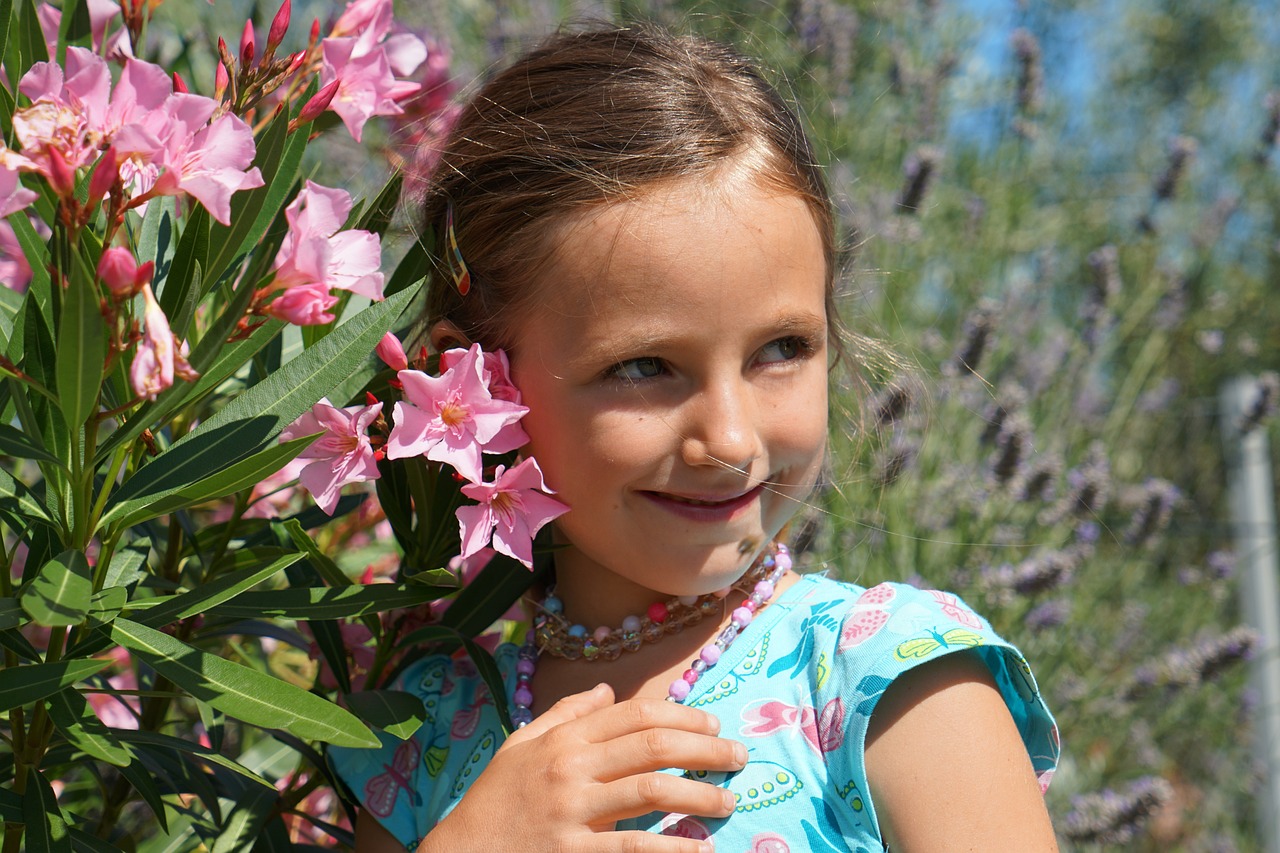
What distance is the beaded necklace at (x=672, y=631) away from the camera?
1.12 metres

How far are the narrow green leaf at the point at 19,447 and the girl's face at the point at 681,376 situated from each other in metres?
0.42

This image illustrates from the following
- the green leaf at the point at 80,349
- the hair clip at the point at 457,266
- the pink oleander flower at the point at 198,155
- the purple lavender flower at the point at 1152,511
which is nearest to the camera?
the green leaf at the point at 80,349

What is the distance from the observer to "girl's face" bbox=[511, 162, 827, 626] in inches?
39.6

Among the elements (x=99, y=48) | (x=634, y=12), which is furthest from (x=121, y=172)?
(x=634, y=12)

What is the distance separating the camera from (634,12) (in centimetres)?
158

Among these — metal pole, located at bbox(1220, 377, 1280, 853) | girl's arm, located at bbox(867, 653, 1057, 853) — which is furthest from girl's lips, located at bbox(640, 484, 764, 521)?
metal pole, located at bbox(1220, 377, 1280, 853)

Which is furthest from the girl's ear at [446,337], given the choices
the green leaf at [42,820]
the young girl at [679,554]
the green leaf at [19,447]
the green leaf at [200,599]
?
the green leaf at [42,820]

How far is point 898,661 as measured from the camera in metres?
0.97

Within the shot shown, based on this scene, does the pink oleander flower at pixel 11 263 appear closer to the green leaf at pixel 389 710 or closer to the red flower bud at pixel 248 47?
the red flower bud at pixel 248 47

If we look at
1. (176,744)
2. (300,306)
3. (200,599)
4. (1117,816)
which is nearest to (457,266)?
(300,306)

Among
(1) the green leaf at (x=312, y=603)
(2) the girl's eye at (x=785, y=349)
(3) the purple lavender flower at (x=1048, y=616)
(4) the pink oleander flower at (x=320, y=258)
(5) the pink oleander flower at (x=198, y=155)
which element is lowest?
(3) the purple lavender flower at (x=1048, y=616)

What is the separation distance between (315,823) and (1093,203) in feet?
11.1

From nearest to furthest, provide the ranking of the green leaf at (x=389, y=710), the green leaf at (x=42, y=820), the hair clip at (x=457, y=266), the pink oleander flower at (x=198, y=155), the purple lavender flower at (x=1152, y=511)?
the pink oleander flower at (x=198, y=155), the green leaf at (x=42, y=820), the green leaf at (x=389, y=710), the hair clip at (x=457, y=266), the purple lavender flower at (x=1152, y=511)

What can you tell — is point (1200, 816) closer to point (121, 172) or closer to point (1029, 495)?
point (1029, 495)
